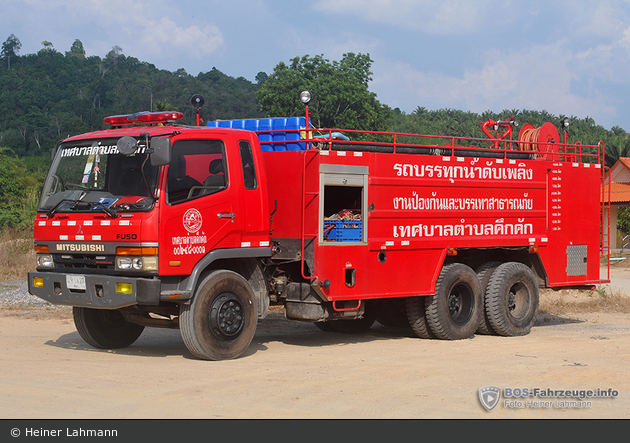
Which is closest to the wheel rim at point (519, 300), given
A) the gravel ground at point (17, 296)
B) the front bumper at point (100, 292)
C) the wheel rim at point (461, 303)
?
the wheel rim at point (461, 303)

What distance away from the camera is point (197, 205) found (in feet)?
28.0

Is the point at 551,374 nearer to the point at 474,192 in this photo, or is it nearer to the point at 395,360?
the point at 395,360

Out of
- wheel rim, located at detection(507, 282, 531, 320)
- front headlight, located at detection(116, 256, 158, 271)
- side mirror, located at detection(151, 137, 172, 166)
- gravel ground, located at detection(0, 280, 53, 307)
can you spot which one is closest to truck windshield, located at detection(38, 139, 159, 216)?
side mirror, located at detection(151, 137, 172, 166)

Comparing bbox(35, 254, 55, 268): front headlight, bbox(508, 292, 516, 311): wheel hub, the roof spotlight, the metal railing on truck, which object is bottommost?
bbox(508, 292, 516, 311): wheel hub

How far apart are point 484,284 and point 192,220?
532 cm

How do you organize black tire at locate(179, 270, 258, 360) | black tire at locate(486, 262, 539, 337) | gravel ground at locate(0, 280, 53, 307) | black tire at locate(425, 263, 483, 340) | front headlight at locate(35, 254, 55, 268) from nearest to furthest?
black tire at locate(179, 270, 258, 360)
front headlight at locate(35, 254, 55, 268)
black tire at locate(425, 263, 483, 340)
black tire at locate(486, 262, 539, 337)
gravel ground at locate(0, 280, 53, 307)

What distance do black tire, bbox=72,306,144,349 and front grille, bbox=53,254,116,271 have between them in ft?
3.24

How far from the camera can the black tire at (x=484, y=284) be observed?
11711mm

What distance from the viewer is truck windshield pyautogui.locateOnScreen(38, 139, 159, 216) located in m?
8.27

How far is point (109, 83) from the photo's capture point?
9319 cm

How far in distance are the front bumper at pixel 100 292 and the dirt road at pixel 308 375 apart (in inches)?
28.7

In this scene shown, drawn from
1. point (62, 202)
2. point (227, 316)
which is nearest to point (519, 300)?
point (227, 316)

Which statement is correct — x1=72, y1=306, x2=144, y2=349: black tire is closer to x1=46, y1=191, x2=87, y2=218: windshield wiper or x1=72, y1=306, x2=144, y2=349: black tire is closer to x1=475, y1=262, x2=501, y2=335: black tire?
x1=46, y1=191, x2=87, y2=218: windshield wiper

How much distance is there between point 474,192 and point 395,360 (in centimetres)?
343
